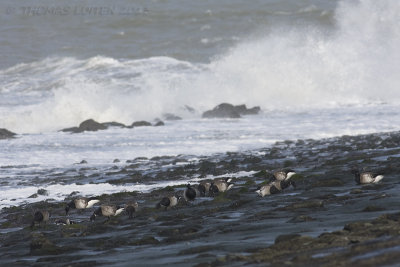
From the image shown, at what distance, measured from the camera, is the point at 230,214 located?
24.0 feet

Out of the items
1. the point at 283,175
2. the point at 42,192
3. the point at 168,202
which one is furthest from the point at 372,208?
the point at 42,192

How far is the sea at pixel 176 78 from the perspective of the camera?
55.3ft

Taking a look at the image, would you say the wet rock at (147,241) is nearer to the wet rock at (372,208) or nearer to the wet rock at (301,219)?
the wet rock at (301,219)

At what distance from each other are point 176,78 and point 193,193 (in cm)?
2290

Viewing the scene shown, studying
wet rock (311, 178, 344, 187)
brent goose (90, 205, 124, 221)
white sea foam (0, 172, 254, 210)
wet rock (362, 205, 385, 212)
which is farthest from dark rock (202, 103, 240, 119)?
wet rock (362, 205, 385, 212)

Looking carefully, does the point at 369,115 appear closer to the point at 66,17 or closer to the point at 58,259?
the point at 58,259

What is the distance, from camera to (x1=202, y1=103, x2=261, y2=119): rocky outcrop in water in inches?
923

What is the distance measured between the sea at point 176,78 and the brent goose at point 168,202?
269cm

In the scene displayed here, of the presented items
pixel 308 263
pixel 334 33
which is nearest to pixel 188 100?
pixel 334 33

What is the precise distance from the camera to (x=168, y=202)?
8133mm

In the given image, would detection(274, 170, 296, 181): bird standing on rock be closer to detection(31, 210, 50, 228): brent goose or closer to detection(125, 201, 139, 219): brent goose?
detection(125, 201, 139, 219): brent goose

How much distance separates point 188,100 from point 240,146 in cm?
1108

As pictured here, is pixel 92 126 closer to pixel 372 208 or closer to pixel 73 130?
pixel 73 130

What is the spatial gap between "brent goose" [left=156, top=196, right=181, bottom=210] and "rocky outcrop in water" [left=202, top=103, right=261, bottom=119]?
1500 centimetres
